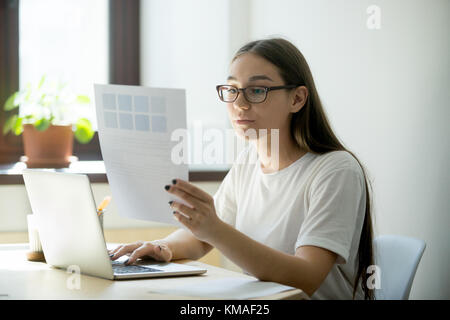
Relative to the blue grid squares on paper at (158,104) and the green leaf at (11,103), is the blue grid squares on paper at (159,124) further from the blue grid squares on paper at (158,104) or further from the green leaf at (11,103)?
the green leaf at (11,103)

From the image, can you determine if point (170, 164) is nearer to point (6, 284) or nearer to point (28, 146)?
point (6, 284)

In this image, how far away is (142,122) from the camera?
1173 mm

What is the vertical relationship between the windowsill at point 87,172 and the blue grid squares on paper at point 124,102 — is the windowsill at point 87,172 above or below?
below

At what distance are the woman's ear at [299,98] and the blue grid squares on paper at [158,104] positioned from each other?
0.51 metres

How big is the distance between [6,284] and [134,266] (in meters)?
0.29

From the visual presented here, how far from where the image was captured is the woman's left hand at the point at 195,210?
1138 mm

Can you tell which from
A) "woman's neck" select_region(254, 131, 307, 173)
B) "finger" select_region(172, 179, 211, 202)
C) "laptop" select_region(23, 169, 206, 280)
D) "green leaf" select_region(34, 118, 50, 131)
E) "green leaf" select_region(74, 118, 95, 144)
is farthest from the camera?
"green leaf" select_region(74, 118, 95, 144)

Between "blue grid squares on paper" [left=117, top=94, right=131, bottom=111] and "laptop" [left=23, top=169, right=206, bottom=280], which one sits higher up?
"blue grid squares on paper" [left=117, top=94, right=131, bottom=111]

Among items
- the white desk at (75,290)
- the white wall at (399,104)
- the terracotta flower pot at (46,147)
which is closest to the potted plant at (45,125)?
the terracotta flower pot at (46,147)

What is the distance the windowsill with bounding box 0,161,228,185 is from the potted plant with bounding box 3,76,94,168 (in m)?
0.07

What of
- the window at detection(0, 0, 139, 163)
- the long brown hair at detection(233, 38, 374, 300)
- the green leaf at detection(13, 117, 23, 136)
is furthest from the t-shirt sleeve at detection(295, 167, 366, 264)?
the window at detection(0, 0, 139, 163)

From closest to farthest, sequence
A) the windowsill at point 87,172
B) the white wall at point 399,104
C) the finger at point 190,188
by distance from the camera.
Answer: the finger at point 190,188
the white wall at point 399,104
the windowsill at point 87,172

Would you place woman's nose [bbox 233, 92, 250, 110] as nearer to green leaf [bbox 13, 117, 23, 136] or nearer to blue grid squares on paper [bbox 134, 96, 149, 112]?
blue grid squares on paper [bbox 134, 96, 149, 112]

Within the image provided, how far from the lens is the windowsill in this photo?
2498 mm
